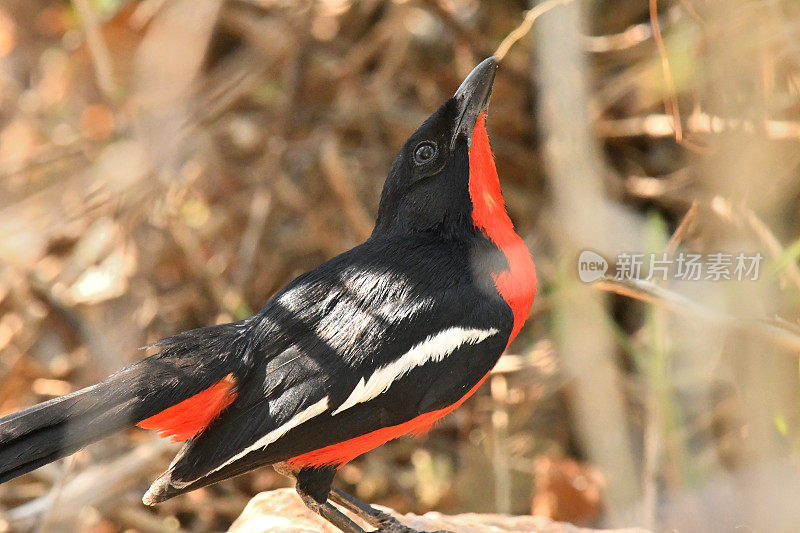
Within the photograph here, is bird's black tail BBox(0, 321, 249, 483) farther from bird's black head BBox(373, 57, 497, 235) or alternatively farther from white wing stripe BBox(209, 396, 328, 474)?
bird's black head BBox(373, 57, 497, 235)

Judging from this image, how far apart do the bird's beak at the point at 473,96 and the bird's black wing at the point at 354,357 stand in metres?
0.47

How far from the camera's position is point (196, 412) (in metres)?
2.52

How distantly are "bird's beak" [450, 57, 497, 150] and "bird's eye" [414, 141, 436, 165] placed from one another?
0.07 m

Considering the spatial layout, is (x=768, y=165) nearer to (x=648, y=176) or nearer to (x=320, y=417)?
(x=320, y=417)

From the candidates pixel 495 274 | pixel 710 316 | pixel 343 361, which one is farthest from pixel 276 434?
pixel 710 316

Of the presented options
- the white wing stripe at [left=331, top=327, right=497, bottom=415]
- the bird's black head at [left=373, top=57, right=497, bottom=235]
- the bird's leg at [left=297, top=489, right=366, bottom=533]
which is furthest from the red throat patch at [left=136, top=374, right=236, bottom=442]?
the bird's black head at [left=373, top=57, right=497, bottom=235]

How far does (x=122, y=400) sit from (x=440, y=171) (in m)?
1.26

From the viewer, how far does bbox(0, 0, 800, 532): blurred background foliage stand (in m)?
3.95

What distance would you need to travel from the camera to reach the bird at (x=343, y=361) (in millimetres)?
2389

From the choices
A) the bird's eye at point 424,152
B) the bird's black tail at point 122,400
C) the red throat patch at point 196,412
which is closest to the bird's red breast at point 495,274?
the bird's eye at point 424,152

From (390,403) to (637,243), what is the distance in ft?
3.07

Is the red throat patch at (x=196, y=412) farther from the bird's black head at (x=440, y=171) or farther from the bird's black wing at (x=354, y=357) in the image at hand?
the bird's black head at (x=440, y=171)

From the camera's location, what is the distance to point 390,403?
8.20 feet

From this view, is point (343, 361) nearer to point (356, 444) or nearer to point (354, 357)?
point (354, 357)
